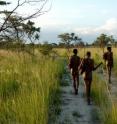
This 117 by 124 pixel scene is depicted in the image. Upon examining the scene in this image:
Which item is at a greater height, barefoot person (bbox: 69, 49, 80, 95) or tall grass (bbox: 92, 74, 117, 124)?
barefoot person (bbox: 69, 49, 80, 95)

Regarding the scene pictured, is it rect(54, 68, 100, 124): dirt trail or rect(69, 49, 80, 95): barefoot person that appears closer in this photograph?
rect(54, 68, 100, 124): dirt trail

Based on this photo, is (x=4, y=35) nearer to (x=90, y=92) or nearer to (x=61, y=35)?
(x=90, y=92)

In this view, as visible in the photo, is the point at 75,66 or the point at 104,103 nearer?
the point at 104,103

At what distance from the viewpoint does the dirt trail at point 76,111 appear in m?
10.9

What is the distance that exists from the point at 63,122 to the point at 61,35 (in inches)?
2475

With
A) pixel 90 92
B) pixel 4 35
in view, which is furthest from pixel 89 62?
pixel 4 35

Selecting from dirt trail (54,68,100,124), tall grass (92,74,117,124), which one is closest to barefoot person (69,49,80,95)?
dirt trail (54,68,100,124)

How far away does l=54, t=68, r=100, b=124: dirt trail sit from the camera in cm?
1093

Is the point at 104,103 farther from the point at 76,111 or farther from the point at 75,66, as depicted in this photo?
the point at 75,66

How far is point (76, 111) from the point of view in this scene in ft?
39.9

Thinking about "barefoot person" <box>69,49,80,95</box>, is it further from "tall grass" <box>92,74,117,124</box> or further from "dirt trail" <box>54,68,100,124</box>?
"tall grass" <box>92,74,117,124</box>

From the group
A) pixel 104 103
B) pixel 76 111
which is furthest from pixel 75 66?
pixel 104 103

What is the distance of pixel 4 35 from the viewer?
811 centimetres

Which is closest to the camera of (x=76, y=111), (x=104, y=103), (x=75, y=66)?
(x=104, y=103)
